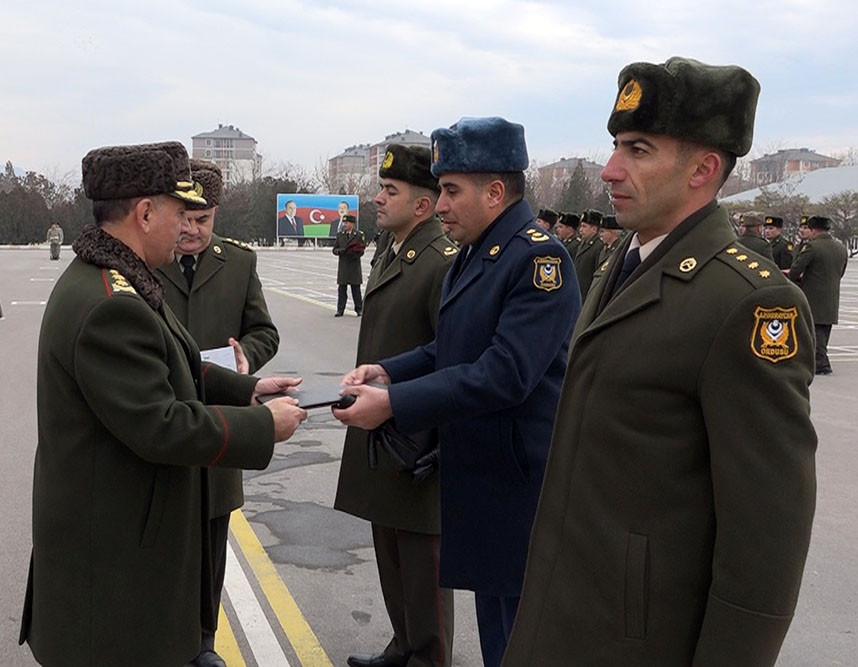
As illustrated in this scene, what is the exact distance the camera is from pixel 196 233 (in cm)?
388

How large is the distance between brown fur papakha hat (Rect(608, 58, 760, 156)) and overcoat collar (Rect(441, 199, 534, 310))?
3.43 ft

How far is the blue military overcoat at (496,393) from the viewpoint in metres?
2.78

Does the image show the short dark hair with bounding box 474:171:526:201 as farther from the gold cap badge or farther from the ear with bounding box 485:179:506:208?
the gold cap badge

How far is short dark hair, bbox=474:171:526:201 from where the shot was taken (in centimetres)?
303

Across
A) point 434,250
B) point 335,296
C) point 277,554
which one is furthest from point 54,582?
point 335,296

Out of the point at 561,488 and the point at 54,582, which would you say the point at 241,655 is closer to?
the point at 54,582

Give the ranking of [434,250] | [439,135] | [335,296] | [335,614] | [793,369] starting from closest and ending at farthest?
1. [793,369]
2. [439,135]
3. [434,250]
4. [335,614]
5. [335,296]

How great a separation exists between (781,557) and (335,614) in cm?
294

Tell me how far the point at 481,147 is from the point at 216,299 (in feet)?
5.19

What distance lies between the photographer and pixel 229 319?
4035 mm

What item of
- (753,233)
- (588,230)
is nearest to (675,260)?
(588,230)

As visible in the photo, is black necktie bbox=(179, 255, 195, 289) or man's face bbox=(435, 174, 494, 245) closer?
man's face bbox=(435, 174, 494, 245)

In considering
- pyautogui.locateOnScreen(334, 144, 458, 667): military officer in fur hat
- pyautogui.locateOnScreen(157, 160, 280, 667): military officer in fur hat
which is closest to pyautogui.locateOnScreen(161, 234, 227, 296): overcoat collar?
pyautogui.locateOnScreen(157, 160, 280, 667): military officer in fur hat

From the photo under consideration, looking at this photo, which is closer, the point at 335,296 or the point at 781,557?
the point at 781,557
